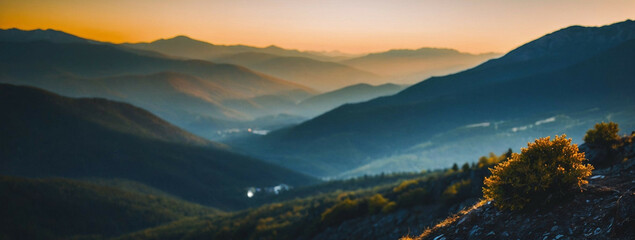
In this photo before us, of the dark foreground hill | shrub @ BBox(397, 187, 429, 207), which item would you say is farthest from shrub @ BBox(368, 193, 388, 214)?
the dark foreground hill

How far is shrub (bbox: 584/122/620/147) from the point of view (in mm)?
21547

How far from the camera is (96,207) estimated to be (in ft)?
642

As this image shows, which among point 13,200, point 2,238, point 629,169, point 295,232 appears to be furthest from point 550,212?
point 13,200

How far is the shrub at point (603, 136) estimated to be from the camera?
2155cm

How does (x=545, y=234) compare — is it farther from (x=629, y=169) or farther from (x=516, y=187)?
(x=629, y=169)

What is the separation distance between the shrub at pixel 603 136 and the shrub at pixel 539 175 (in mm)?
11351

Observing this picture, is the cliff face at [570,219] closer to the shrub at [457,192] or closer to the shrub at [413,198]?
the shrub at [457,192]

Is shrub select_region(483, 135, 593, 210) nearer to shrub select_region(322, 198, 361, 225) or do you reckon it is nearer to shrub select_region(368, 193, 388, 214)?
shrub select_region(368, 193, 388, 214)

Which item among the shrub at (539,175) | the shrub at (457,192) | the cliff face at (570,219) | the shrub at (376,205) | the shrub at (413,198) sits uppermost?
the shrub at (539,175)

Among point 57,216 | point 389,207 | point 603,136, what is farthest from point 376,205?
point 57,216

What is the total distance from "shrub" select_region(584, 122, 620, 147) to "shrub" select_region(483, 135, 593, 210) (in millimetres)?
11351

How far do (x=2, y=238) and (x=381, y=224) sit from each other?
18873 centimetres

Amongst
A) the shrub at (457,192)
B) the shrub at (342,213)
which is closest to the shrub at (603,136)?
the shrub at (457,192)

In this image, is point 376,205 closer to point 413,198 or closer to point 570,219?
point 413,198
